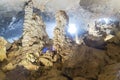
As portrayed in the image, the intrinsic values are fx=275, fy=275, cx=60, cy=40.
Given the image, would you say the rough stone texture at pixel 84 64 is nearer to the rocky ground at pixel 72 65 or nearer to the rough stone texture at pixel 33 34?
the rocky ground at pixel 72 65

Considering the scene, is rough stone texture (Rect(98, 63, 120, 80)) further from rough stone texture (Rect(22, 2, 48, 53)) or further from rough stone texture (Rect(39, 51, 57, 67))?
rough stone texture (Rect(22, 2, 48, 53))

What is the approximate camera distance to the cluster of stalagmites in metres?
10.6

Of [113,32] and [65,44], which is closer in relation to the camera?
[65,44]

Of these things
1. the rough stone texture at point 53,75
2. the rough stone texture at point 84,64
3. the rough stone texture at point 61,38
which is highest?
the rough stone texture at point 61,38

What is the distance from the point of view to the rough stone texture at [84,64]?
10710mm

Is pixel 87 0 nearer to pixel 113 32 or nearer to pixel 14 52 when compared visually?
pixel 113 32

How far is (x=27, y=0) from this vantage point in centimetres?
1470

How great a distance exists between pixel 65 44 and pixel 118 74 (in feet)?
11.2

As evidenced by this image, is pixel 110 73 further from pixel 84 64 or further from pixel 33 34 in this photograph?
pixel 33 34

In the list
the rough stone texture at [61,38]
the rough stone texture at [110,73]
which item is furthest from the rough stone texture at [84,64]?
the rough stone texture at [61,38]

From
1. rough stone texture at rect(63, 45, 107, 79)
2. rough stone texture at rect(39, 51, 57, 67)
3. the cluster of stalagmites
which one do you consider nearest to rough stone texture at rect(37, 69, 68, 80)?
the cluster of stalagmites

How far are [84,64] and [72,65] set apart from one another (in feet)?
1.61

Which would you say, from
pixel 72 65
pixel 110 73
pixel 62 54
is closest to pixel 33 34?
pixel 62 54

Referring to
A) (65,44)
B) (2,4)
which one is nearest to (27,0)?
(2,4)
